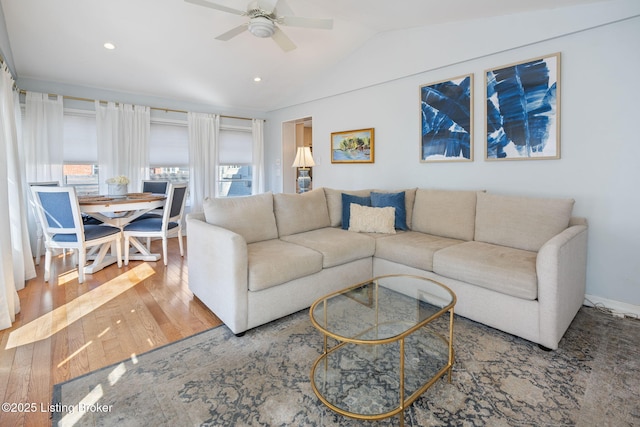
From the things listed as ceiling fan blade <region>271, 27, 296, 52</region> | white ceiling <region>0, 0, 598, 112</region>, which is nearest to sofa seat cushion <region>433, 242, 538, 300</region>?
white ceiling <region>0, 0, 598, 112</region>

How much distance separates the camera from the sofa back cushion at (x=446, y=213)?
2943 mm

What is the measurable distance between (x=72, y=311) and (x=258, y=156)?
4.30m

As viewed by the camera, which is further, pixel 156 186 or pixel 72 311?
pixel 156 186

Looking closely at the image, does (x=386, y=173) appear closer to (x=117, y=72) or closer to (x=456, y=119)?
(x=456, y=119)

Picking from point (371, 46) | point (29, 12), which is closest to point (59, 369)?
point (29, 12)

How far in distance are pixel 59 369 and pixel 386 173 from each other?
3721mm

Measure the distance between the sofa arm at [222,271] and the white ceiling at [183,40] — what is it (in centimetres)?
226

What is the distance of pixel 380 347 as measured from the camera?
1.99m

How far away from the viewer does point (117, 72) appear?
13.5 ft

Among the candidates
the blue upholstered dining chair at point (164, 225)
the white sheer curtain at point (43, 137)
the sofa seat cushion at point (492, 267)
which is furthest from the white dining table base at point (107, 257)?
the sofa seat cushion at point (492, 267)

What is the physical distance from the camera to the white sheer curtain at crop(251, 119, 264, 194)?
245 inches

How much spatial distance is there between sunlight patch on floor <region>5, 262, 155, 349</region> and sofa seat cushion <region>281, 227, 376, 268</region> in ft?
5.38

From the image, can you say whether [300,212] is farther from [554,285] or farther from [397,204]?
[554,285]

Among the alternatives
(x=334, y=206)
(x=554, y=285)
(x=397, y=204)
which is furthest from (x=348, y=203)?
(x=554, y=285)
